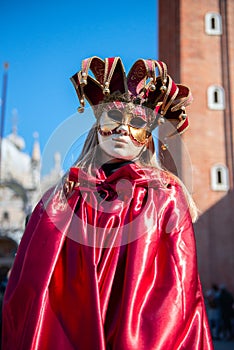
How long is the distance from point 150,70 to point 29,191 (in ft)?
95.3

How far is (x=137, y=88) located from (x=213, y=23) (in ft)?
50.8

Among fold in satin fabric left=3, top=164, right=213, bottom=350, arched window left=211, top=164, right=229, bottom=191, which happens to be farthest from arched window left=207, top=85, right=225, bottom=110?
fold in satin fabric left=3, top=164, right=213, bottom=350

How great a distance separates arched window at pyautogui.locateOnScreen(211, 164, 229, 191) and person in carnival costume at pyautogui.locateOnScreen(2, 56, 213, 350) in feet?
40.9

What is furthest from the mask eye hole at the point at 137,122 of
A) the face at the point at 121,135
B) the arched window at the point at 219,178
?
the arched window at the point at 219,178

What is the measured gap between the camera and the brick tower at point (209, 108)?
1409 centimetres

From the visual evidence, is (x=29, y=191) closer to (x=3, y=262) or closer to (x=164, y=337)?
(x=3, y=262)

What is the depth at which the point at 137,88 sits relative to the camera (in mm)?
2307

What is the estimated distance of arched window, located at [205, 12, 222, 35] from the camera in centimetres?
1625

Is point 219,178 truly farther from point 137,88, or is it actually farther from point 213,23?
point 137,88

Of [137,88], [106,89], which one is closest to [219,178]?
[137,88]

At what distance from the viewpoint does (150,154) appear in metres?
2.46

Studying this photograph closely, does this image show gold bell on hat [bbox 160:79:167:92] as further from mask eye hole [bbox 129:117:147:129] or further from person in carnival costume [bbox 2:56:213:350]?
mask eye hole [bbox 129:117:147:129]

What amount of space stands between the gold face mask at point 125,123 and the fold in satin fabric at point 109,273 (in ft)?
0.71

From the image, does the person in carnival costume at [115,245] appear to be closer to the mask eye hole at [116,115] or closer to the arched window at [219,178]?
the mask eye hole at [116,115]
